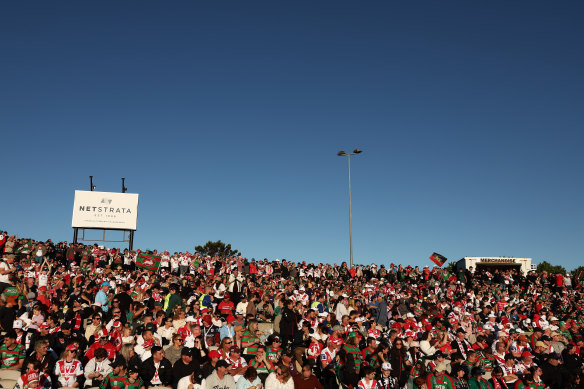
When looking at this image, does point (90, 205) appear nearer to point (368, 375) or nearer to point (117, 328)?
point (117, 328)

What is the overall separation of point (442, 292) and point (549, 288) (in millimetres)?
9025

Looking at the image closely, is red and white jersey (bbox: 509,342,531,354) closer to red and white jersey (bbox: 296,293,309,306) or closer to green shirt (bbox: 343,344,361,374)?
green shirt (bbox: 343,344,361,374)

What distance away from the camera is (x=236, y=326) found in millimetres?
12289

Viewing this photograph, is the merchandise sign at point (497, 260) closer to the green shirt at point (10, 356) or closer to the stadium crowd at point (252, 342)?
the stadium crowd at point (252, 342)

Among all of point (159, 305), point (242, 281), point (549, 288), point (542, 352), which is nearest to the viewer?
point (542, 352)

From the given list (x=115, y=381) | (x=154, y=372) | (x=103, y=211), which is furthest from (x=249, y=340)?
(x=103, y=211)

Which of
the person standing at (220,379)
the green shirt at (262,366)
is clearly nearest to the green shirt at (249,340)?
the green shirt at (262,366)

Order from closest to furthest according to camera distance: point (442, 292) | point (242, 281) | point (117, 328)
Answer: point (117, 328), point (242, 281), point (442, 292)

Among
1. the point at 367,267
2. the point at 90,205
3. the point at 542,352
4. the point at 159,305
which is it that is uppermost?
the point at 90,205

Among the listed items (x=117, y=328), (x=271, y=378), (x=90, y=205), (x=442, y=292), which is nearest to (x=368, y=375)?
(x=271, y=378)

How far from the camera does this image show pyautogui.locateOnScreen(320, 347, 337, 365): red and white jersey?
1175 cm

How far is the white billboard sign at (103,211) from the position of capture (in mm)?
39781

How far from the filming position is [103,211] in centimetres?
4034

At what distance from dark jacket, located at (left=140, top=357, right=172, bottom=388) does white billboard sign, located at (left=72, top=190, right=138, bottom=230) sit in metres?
32.6
